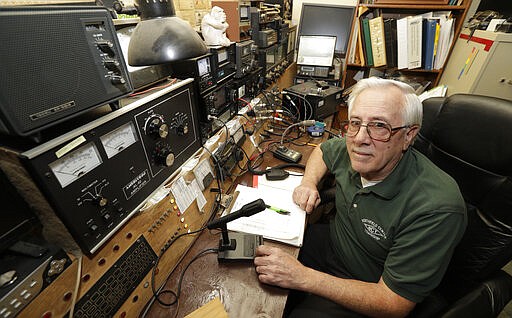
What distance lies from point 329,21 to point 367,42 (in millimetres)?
535

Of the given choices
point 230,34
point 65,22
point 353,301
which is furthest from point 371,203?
point 230,34

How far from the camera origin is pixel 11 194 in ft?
1.48

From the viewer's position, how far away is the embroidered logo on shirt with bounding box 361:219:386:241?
86cm

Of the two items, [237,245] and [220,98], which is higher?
[220,98]

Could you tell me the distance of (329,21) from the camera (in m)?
2.49

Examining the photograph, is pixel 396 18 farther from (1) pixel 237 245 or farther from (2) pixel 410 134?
(1) pixel 237 245

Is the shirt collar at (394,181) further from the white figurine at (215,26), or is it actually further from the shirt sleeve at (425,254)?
the white figurine at (215,26)

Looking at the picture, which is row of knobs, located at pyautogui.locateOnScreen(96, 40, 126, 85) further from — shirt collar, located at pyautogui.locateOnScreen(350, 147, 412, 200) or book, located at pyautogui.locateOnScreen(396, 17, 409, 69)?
book, located at pyautogui.locateOnScreen(396, 17, 409, 69)

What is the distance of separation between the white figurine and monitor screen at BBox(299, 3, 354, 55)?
1.83m

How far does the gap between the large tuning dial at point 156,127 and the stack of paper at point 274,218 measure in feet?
1.46

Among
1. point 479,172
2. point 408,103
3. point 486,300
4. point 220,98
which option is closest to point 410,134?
point 408,103

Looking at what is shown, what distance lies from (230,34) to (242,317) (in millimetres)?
1382

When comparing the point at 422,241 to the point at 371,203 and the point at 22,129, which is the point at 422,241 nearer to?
the point at 371,203

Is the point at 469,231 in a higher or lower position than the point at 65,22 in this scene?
lower
